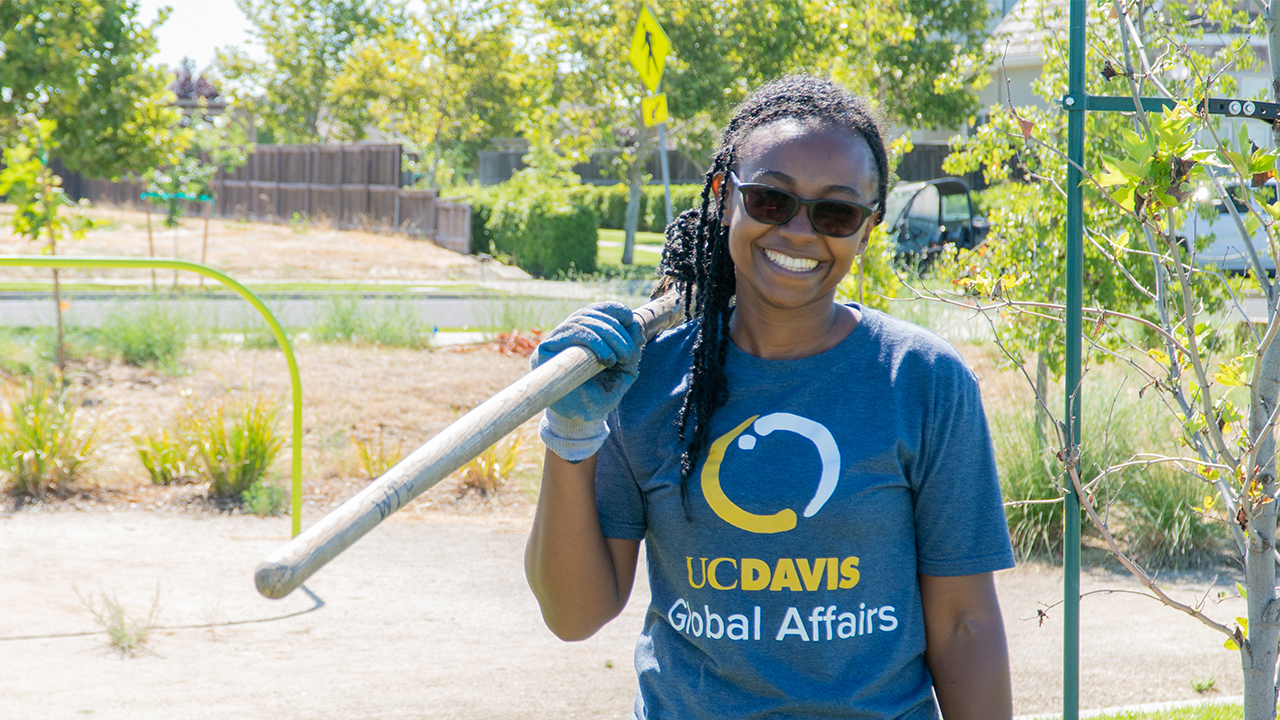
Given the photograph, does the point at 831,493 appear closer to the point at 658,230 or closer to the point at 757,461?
the point at 757,461

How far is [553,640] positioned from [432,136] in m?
25.9

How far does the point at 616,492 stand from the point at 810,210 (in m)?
0.50

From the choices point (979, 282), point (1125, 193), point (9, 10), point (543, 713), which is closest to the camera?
point (1125, 193)

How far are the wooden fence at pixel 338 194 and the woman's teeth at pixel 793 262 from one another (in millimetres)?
22263

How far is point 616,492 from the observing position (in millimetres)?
1769

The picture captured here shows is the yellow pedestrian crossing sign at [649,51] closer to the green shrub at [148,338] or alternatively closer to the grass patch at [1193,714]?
the green shrub at [148,338]

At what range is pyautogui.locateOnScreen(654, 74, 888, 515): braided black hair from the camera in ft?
5.58

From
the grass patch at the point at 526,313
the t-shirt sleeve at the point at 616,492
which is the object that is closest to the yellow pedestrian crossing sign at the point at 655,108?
the grass patch at the point at 526,313

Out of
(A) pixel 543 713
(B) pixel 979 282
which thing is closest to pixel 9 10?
(A) pixel 543 713

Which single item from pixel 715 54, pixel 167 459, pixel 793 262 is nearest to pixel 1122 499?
pixel 793 262

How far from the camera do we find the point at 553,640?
444cm

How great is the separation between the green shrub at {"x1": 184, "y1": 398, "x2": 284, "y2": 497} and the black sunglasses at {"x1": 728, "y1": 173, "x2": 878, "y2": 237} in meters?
5.01

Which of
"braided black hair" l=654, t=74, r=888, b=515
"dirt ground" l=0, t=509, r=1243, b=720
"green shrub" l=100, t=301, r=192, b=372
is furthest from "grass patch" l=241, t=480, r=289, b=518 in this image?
"braided black hair" l=654, t=74, r=888, b=515

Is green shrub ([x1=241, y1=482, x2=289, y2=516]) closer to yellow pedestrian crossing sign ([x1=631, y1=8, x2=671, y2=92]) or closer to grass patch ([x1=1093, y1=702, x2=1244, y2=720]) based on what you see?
yellow pedestrian crossing sign ([x1=631, y1=8, x2=671, y2=92])
